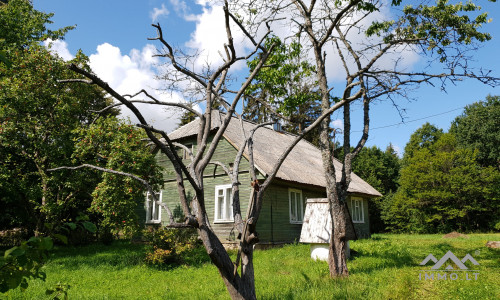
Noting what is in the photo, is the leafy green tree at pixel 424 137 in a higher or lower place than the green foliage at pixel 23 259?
higher

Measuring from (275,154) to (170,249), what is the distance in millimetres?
8356

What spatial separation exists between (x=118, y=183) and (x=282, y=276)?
8.03m

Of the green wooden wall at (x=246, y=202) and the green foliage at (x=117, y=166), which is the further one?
the green wooden wall at (x=246, y=202)

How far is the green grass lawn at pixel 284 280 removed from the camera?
6.75 metres

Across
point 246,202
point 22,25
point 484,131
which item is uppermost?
point 22,25

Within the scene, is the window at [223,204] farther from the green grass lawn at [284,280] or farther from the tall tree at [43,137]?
the green grass lawn at [284,280]

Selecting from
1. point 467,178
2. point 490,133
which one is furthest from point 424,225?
point 490,133

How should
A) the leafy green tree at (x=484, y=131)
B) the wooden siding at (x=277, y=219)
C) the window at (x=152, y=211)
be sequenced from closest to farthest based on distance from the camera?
the wooden siding at (x=277, y=219) → the window at (x=152, y=211) → the leafy green tree at (x=484, y=131)

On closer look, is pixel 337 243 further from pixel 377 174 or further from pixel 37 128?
pixel 377 174

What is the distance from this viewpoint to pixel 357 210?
79.0 feet

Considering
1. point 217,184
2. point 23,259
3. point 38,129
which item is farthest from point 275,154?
point 23,259

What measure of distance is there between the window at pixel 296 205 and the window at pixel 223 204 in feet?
9.89

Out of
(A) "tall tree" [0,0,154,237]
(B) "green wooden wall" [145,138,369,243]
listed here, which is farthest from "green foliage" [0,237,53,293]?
(B) "green wooden wall" [145,138,369,243]

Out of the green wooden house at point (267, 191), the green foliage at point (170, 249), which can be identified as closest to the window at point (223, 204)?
the green wooden house at point (267, 191)
